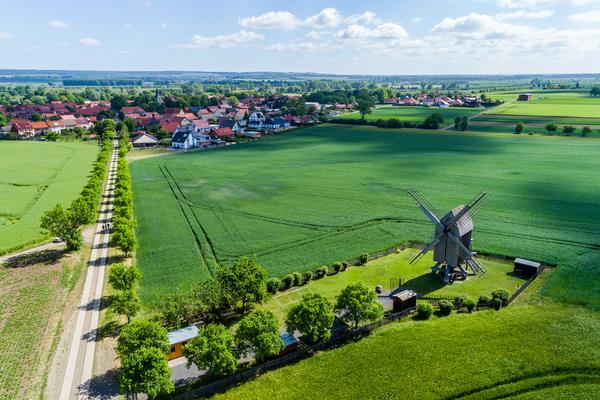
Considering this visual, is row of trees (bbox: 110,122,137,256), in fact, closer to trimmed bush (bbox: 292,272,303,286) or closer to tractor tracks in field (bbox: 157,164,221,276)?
tractor tracks in field (bbox: 157,164,221,276)

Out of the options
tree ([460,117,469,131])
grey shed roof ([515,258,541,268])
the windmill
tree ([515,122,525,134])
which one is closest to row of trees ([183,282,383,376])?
the windmill

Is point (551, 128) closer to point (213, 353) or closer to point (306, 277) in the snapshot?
point (306, 277)

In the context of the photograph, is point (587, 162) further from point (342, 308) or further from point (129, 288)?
point (129, 288)

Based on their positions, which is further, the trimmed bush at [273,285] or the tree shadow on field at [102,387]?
the trimmed bush at [273,285]

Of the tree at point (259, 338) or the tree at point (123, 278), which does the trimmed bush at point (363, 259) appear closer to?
the tree at point (259, 338)

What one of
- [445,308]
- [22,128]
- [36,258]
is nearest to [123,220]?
[36,258]

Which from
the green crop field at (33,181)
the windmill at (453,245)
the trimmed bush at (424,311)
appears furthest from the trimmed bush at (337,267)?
the green crop field at (33,181)

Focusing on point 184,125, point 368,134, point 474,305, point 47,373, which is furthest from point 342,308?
point 184,125
